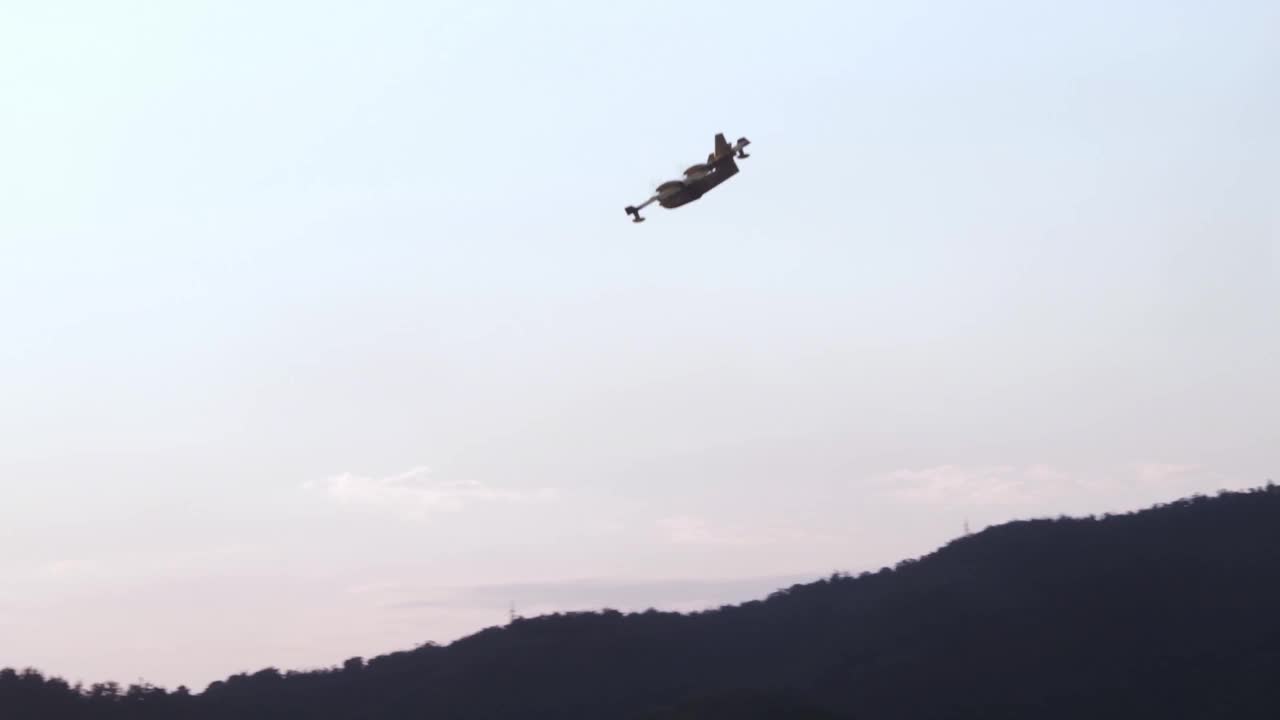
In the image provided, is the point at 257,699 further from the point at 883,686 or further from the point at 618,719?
the point at 883,686

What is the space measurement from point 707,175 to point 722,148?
0.74m

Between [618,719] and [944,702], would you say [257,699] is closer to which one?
[618,719]

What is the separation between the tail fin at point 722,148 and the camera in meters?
35.5

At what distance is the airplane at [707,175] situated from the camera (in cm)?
3550

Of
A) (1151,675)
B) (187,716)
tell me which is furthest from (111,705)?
(1151,675)

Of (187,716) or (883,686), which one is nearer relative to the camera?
(187,716)

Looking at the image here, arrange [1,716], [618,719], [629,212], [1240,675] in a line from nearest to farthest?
1. [629,212]
2. [1,716]
3. [1240,675]
4. [618,719]

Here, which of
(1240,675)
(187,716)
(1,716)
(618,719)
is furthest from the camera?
(618,719)

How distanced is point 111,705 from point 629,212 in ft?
438

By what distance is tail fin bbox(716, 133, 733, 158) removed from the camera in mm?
35469

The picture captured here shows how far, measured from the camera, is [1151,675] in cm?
19200

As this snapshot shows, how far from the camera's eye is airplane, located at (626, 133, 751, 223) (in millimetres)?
35500

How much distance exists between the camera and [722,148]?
117ft

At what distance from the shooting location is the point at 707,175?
35.7 m
